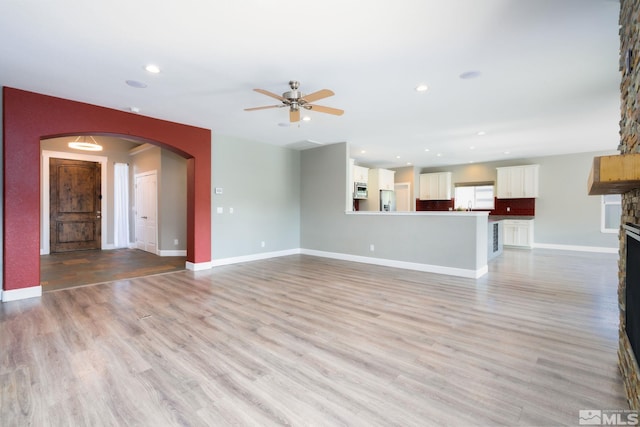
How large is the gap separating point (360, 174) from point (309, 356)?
23.8 feet

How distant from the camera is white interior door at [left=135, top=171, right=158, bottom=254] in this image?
754 cm

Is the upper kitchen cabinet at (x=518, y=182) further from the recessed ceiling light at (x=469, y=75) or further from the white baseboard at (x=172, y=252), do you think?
the white baseboard at (x=172, y=252)

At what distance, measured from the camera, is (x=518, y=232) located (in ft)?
28.1

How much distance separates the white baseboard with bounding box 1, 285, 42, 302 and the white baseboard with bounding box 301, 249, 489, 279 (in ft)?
16.5

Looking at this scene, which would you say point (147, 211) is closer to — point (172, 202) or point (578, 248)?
point (172, 202)

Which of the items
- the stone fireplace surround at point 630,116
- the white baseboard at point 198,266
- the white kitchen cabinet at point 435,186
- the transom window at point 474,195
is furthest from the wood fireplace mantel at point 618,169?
the white kitchen cabinet at point 435,186

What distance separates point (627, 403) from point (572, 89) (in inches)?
141

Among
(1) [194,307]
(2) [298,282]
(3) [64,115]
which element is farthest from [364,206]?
(3) [64,115]

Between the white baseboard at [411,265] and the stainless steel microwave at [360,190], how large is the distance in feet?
7.88

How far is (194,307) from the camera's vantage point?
11.7 ft

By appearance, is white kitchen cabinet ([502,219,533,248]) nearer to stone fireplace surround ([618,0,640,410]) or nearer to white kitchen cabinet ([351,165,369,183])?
white kitchen cabinet ([351,165,369,183])

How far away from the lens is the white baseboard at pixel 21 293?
378 centimetres

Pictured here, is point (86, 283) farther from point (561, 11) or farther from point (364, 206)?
point (364, 206)

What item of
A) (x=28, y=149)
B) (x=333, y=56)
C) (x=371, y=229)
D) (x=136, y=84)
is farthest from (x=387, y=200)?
(x=28, y=149)
